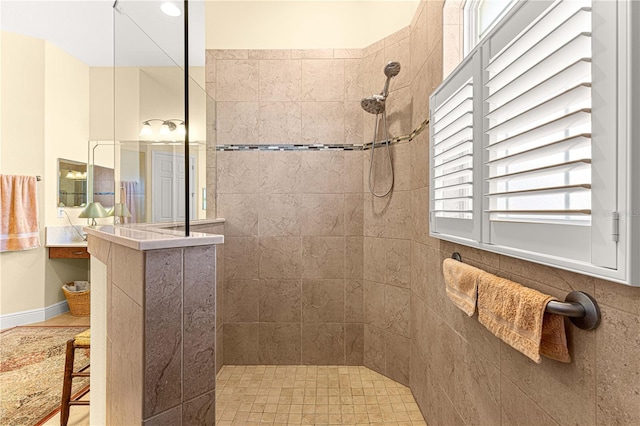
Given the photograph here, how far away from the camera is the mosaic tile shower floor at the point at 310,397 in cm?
187

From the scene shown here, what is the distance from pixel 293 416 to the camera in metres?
1.88

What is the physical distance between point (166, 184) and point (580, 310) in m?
1.75

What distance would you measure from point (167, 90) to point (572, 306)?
193cm

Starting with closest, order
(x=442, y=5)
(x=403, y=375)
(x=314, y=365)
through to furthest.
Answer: (x=442, y=5) < (x=403, y=375) < (x=314, y=365)

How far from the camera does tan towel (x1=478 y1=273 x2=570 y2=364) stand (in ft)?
2.48

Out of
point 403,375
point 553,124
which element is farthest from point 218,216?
point 553,124

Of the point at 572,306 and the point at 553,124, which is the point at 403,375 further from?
the point at 553,124

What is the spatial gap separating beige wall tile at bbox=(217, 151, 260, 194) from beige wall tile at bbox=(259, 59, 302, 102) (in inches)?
19.1

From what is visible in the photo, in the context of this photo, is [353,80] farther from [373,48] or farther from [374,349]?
[374,349]

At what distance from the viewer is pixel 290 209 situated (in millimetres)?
2502

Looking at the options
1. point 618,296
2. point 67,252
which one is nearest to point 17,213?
point 67,252

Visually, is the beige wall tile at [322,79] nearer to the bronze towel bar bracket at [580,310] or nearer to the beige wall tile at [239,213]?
the beige wall tile at [239,213]

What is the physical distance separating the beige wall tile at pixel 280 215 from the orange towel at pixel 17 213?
2640 millimetres

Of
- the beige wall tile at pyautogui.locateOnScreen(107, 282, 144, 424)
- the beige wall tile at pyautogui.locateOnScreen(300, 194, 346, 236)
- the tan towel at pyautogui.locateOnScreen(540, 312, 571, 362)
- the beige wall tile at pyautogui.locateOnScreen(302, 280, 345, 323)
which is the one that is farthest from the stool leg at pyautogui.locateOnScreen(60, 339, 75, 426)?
the tan towel at pyautogui.locateOnScreen(540, 312, 571, 362)
